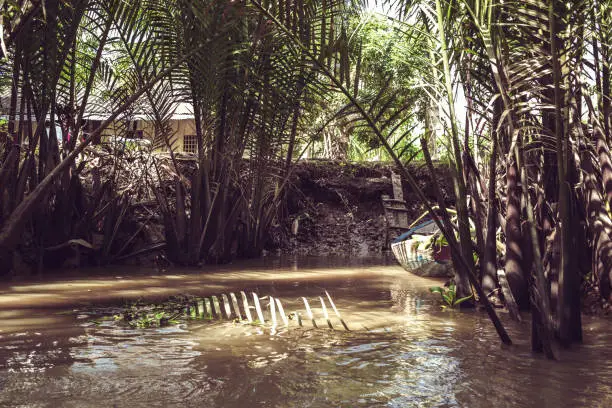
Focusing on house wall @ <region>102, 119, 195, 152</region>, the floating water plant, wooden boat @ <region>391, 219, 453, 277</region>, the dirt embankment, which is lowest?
the floating water plant

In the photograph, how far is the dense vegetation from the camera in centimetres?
306

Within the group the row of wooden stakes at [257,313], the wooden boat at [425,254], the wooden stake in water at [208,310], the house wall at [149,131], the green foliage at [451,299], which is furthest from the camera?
the house wall at [149,131]

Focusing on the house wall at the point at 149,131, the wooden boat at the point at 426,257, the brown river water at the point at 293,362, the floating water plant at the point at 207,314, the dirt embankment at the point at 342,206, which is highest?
the house wall at the point at 149,131

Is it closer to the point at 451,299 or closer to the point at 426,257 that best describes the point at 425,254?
the point at 426,257

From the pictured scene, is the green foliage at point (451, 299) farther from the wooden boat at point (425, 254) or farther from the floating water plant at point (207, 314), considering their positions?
the wooden boat at point (425, 254)

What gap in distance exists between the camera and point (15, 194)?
626 centimetres

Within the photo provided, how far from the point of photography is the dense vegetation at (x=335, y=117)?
306cm

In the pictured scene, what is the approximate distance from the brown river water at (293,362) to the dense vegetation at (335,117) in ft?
1.05

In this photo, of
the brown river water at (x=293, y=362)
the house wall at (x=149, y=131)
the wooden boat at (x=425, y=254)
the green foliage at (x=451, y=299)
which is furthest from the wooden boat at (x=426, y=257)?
the house wall at (x=149, y=131)

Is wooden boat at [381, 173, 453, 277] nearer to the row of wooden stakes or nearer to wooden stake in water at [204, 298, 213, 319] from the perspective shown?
the row of wooden stakes

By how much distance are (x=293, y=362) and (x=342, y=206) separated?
8892 mm

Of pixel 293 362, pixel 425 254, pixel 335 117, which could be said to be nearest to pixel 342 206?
pixel 425 254

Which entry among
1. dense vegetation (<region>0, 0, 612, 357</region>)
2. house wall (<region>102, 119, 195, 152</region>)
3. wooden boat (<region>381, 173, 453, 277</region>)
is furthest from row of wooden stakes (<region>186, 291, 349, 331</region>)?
house wall (<region>102, 119, 195, 152</region>)

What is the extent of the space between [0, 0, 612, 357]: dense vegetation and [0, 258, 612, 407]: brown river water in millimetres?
321
